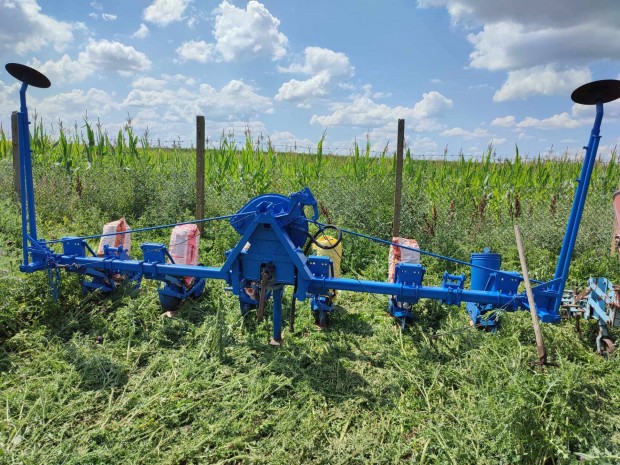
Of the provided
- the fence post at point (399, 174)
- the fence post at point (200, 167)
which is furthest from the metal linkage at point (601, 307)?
the fence post at point (200, 167)

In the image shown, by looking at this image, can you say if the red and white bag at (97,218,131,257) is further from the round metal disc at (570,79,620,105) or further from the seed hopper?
the round metal disc at (570,79,620,105)

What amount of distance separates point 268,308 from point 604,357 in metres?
3.04

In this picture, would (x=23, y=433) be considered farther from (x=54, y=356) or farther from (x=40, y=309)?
(x=40, y=309)

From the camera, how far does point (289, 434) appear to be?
2.80 meters

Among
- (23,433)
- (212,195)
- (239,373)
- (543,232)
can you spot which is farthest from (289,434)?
(212,195)

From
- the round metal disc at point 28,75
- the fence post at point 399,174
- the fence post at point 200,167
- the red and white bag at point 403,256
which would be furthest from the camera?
the fence post at point 200,167

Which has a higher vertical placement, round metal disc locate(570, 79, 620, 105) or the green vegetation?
round metal disc locate(570, 79, 620, 105)

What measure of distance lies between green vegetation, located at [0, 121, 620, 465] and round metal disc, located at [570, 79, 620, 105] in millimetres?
1790

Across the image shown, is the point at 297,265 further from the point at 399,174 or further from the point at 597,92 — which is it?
the point at 399,174

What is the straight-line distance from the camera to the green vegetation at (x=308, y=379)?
102 inches

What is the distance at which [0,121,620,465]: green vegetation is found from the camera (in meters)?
2.60

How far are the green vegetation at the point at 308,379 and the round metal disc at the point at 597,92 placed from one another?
1790 millimetres

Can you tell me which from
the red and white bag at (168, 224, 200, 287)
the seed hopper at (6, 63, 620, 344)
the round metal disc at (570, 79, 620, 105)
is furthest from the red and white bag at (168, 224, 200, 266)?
the round metal disc at (570, 79, 620, 105)

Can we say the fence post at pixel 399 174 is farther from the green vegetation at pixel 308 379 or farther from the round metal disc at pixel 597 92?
the round metal disc at pixel 597 92
